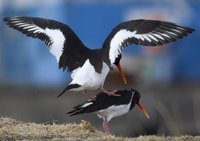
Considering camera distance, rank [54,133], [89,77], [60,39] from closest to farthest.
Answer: [54,133] → [89,77] → [60,39]

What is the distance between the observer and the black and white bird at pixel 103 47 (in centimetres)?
1141

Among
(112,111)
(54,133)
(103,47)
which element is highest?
(103,47)

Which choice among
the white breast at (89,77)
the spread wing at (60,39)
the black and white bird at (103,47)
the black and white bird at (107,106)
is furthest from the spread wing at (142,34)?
the black and white bird at (107,106)

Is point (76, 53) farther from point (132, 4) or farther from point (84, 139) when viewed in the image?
point (132, 4)

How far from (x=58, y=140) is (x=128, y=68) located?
14561 millimetres

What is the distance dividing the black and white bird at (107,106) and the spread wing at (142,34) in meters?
0.50

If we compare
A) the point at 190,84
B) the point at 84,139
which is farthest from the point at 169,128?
the point at 190,84

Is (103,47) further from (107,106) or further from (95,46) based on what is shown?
(95,46)

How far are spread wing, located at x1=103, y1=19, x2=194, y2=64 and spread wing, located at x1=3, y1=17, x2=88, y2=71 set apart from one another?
343 millimetres

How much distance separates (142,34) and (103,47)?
1.56ft

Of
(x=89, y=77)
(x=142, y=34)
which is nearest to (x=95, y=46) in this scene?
(x=142, y=34)

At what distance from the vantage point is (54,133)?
436 inches

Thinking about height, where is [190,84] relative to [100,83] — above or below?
below

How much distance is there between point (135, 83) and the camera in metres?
23.3
